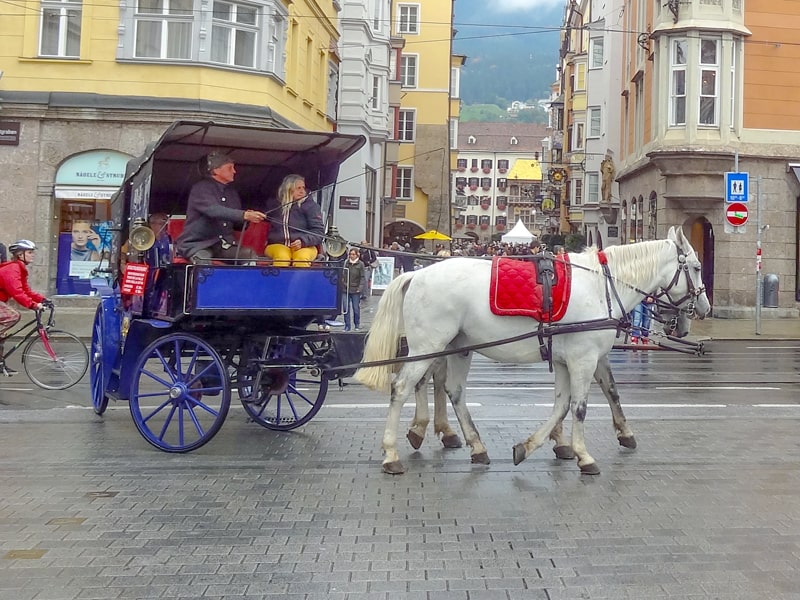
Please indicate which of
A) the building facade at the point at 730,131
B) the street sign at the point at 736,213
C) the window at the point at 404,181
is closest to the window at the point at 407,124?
the window at the point at 404,181

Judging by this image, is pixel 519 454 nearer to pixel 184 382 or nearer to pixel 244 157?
pixel 184 382

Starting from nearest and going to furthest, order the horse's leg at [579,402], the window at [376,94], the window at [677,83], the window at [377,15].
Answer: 1. the horse's leg at [579,402]
2. the window at [677,83]
3. the window at [377,15]
4. the window at [376,94]

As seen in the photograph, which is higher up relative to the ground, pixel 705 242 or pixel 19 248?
pixel 705 242

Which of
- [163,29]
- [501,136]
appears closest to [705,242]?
[163,29]

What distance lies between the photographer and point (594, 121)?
169 ft

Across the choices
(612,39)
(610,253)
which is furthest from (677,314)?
(612,39)

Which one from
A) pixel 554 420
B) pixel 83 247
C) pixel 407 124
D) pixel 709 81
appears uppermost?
pixel 407 124

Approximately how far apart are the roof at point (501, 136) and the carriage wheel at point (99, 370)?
399 ft

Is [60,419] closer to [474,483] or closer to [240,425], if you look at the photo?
[240,425]

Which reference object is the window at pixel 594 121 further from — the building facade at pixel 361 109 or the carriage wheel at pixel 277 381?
the carriage wheel at pixel 277 381

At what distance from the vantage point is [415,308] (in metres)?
7.45

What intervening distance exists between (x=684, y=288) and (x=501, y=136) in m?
129

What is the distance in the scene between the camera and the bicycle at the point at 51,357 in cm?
1151

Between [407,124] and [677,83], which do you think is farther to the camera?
[407,124]
